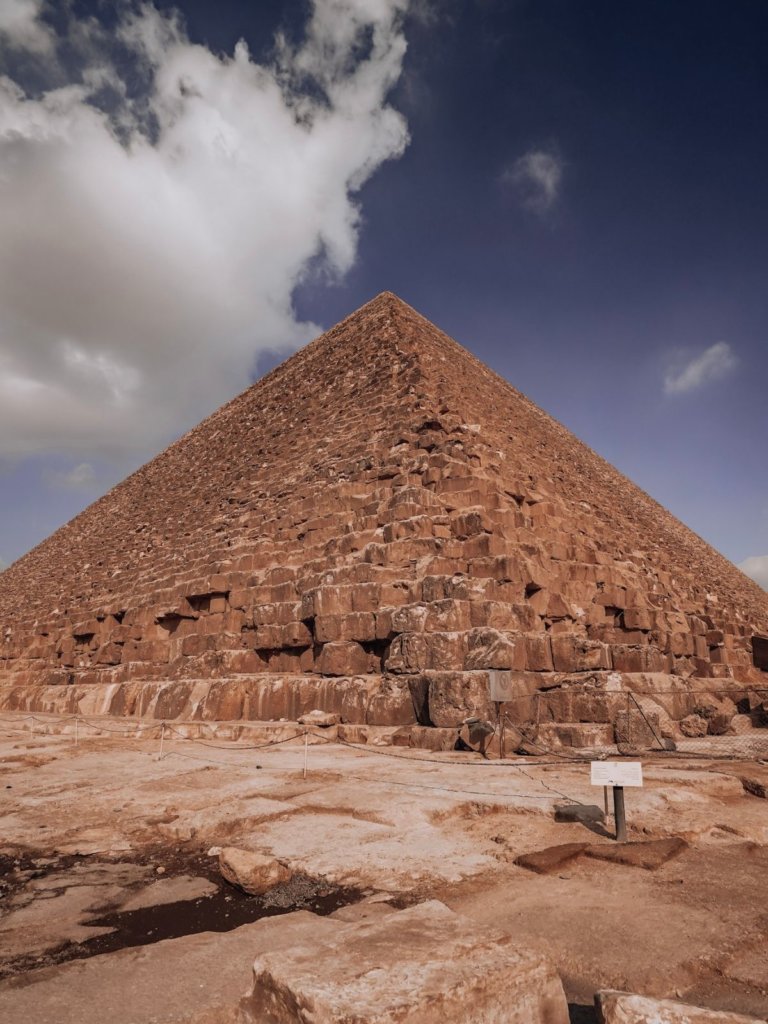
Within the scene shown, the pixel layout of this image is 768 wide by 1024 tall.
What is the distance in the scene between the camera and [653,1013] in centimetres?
170

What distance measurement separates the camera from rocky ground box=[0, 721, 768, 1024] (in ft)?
7.75

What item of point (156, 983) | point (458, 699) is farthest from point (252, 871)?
point (458, 699)

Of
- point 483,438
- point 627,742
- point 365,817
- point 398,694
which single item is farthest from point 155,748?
point 483,438

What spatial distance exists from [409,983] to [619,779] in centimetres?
266

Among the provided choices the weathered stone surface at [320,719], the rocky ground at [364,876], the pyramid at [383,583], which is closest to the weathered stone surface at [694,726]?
the pyramid at [383,583]

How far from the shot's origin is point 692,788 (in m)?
5.42

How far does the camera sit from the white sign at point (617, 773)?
13.0ft

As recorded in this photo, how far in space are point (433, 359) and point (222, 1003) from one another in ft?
56.5

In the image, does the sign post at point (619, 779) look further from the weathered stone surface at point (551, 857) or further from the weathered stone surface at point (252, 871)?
the weathered stone surface at point (252, 871)

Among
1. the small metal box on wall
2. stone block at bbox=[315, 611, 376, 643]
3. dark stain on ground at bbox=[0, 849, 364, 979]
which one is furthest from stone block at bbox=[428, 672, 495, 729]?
dark stain on ground at bbox=[0, 849, 364, 979]

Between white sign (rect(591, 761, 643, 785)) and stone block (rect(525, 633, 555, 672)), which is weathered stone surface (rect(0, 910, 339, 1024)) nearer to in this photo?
white sign (rect(591, 761, 643, 785))

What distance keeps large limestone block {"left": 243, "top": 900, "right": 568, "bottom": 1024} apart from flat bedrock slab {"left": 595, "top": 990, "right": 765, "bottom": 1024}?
0.19 metres

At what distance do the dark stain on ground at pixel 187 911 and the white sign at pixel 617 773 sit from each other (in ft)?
5.58

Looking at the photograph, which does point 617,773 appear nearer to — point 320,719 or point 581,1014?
point 581,1014
